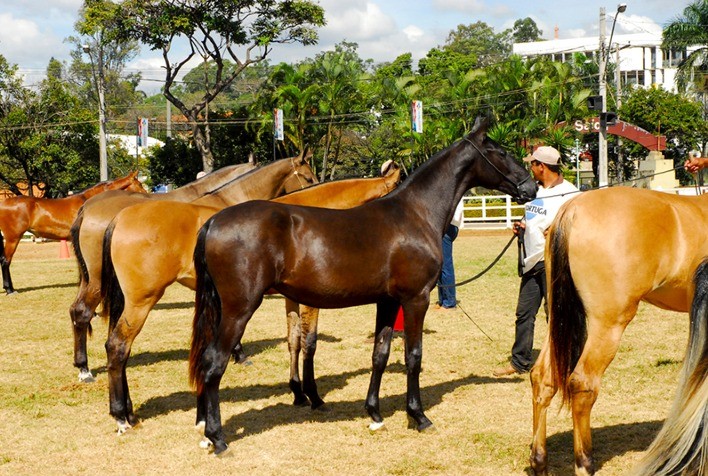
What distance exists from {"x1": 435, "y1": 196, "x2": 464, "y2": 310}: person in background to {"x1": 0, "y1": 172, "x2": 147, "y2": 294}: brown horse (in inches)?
320

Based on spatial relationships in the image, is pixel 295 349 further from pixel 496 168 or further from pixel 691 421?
pixel 691 421

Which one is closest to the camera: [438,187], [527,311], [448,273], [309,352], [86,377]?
[438,187]

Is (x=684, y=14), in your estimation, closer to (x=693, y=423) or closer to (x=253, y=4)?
(x=253, y=4)

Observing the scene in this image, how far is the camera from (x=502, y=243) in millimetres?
24688

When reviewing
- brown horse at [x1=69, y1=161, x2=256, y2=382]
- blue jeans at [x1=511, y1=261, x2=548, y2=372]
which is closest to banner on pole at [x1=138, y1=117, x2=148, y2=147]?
brown horse at [x1=69, y1=161, x2=256, y2=382]

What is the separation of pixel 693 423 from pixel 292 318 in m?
5.19

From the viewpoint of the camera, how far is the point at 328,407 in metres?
7.02

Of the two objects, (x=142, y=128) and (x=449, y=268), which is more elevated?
(x=142, y=128)

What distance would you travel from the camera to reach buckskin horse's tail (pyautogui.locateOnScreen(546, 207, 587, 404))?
5.25m

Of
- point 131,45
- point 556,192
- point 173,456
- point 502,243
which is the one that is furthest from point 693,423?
point 131,45

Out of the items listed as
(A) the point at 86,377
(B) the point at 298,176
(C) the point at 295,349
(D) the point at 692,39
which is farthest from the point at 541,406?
(D) the point at 692,39

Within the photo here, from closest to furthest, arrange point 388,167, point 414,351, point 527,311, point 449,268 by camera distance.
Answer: point 414,351
point 527,311
point 388,167
point 449,268

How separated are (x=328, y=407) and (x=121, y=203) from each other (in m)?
4.09

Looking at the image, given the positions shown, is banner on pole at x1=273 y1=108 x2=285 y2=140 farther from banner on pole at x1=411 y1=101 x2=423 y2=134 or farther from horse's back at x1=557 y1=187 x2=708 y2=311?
horse's back at x1=557 y1=187 x2=708 y2=311
